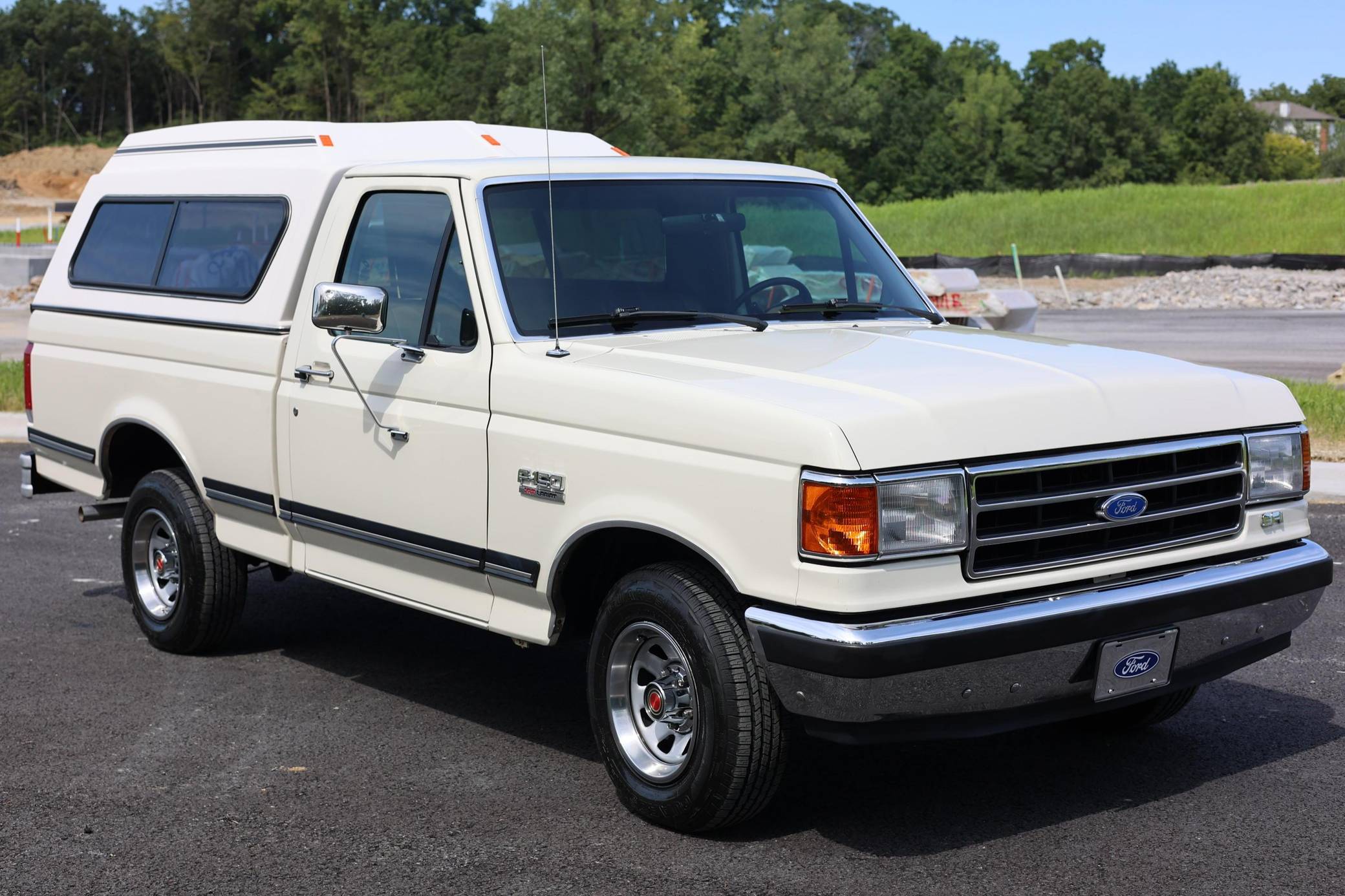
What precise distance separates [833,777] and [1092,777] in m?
0.89

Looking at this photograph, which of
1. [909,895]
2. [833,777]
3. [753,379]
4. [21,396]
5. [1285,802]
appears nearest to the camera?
[909,895]

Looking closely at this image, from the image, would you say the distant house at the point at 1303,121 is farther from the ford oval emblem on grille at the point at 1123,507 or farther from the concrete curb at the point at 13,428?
the ford oval emblem on grille at the point at 1123,507

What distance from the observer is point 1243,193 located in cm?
5250

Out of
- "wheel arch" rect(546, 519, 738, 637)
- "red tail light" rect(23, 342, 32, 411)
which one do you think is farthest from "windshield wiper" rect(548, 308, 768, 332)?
"red tail light" rect(23, 342, 32, 411)

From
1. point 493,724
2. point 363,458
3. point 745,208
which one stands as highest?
point 745,208

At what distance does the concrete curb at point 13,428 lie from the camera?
45.8 ft

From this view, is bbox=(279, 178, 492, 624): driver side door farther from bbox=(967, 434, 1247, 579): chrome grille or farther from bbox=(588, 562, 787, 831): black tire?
bbox=(967, 434, 1247, 579): chrome grille

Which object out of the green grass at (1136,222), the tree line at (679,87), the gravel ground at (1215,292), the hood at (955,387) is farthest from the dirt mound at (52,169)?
the hood at (955,387)

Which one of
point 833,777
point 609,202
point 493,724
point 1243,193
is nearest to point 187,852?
point 493,724

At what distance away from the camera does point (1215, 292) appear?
35.8 m

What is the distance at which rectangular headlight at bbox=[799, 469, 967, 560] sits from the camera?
415 centimetres

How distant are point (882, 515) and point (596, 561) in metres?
1.41

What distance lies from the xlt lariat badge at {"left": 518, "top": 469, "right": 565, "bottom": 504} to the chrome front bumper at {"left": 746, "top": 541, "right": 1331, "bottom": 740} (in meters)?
0.90

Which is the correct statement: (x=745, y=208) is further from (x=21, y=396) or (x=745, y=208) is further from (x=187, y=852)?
(x=21, y=396)
